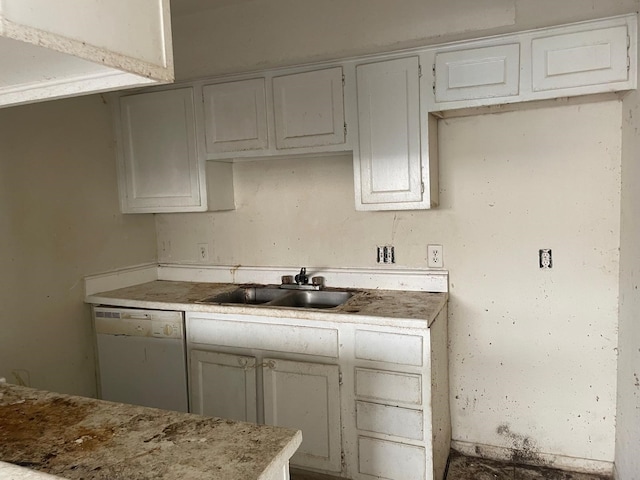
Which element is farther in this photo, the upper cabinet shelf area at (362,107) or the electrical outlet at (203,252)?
the electrical outlet at (203,252)

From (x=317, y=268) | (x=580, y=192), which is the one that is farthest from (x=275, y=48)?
(x=580, y=192)

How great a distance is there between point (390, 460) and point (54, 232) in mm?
2132

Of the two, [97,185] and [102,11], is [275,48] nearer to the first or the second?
[97,185]

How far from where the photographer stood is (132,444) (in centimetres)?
103

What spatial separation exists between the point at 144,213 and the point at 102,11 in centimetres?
245

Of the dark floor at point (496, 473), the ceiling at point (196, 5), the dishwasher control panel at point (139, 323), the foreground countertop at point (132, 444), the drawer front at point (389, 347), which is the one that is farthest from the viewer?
the ceiling at point (196, 5)

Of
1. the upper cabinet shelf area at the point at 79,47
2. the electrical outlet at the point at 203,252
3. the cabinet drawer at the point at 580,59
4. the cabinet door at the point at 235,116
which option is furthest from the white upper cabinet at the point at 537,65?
the electrical outlet at the point at 203,252

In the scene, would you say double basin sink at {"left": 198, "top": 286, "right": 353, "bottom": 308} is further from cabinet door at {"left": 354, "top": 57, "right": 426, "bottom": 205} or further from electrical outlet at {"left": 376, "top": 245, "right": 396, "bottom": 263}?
cabinet door at {"left": 354, "top": 57, "right": 426, "bottom": 205}

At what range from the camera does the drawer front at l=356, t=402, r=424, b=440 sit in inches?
81.4

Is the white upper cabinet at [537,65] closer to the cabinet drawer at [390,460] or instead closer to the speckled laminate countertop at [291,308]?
the speckled laminate countertop at [291,308]

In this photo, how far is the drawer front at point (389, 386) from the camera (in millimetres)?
2066

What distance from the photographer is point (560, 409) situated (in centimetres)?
239

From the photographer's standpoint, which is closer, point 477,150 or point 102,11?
point 102,11

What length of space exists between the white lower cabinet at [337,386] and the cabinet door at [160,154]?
815 mm
